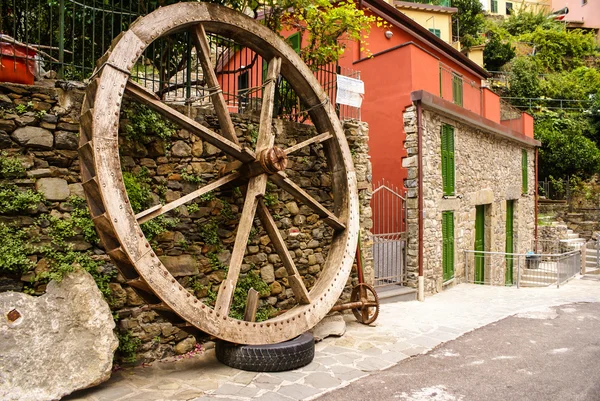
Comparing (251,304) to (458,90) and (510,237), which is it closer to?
(458,90)

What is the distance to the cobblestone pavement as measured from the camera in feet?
12.0

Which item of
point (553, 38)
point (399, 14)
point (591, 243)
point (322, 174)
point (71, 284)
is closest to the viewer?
point (71, 284)

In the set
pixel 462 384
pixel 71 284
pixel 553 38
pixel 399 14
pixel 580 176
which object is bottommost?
pixel 462 384

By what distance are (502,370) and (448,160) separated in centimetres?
530

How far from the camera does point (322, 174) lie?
19.9 feet

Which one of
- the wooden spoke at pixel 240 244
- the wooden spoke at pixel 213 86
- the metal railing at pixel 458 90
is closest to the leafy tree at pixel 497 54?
the metal railing at pixel 458 90

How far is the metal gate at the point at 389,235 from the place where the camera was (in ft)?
25.4

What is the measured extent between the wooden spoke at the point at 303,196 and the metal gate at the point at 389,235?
2.23 metres

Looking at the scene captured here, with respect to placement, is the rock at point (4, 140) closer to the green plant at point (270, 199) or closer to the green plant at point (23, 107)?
the green plant at point (23, 107)

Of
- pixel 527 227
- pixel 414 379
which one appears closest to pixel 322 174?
pixel 414 379

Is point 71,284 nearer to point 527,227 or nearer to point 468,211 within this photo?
point 468,211

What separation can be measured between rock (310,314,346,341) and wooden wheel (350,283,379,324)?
1.18 feet

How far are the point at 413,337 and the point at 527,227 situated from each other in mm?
10312

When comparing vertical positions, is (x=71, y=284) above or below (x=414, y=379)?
above
